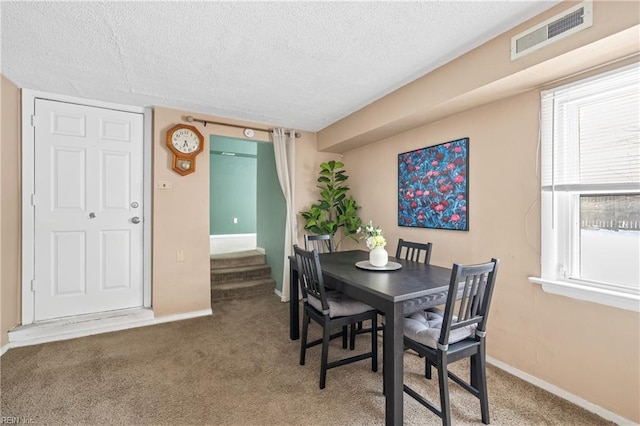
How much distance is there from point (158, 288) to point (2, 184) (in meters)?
1.59

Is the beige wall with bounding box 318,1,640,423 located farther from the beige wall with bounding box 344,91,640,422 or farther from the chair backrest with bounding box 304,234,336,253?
the chair backrest with bounding box 304,234,336,253

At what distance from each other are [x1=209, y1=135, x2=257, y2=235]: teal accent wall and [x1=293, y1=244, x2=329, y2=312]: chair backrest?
447 cm

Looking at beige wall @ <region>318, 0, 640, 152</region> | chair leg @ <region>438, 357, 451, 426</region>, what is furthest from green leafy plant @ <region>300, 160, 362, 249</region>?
chair leg @ <region>438, 357, 451, 426</region>

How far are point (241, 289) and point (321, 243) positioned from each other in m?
1.44

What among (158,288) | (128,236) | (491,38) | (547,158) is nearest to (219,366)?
(158,288)

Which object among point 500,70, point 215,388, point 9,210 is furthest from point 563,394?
point 9,210

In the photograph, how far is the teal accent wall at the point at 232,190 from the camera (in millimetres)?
6457

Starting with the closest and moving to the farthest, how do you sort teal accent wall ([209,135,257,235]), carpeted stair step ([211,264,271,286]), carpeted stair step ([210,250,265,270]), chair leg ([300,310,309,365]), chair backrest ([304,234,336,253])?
chair leg ([300,310,309,365])
chair backrest ([304,234,336,253])
carpeted stair step ([211,264,271,286])
carpeted stair step ([210,250,265,270])
teal accent wall ([209,135,257,235])

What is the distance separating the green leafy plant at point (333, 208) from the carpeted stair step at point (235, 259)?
119cm

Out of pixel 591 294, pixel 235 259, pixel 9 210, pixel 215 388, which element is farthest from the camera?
pixel 235 259

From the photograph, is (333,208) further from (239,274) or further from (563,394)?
(563,394)

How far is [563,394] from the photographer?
73.2 inches

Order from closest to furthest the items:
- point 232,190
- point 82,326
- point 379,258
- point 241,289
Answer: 1. point 379,258
2. point 82,326
3. point 241,289
4. point 232,190

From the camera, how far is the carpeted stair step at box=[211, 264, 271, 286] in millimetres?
4039
